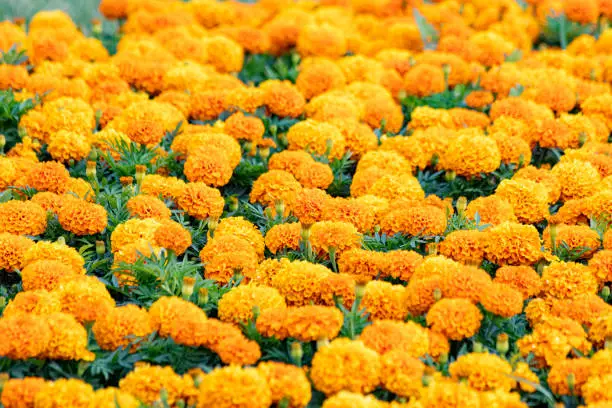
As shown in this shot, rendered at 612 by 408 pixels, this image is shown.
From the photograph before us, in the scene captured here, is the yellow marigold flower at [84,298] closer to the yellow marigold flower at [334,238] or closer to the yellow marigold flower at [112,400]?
the yellow marigold flower at [112,400]

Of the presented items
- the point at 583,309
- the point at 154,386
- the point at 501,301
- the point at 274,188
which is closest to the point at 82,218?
the point at 274,188

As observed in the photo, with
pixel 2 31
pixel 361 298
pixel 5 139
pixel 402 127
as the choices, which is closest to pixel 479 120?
pixel 402 127

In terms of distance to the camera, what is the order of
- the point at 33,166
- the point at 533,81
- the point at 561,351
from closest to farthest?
the point at 561,351 < the point at 33,166 < the point at 533,81

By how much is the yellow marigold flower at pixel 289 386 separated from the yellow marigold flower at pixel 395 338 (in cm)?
31

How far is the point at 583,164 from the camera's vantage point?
4.61 metres

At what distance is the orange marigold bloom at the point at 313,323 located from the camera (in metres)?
3.16

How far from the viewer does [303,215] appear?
4.17m

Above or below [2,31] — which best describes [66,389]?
below

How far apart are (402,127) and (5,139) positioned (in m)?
2.18

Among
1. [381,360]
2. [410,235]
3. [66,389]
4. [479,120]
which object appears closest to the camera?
[66,389]

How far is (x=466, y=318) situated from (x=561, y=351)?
0.34m

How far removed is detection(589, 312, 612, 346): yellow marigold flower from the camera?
10.9 feet

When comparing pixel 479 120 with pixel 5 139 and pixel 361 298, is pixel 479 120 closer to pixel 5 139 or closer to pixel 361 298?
pixel 361 298

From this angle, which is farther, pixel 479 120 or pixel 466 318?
pixel 479 120
